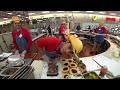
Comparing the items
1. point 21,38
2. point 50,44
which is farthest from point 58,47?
point 21,38

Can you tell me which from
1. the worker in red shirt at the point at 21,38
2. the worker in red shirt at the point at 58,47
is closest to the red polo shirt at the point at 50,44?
the worker in red shirt at the point at 58,47

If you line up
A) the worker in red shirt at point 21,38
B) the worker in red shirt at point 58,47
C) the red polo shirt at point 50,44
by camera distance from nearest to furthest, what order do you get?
the worker in red shirt at point 58,47 → the red polo shirt at point 50,44 → the worker in red shirt at point 21,38

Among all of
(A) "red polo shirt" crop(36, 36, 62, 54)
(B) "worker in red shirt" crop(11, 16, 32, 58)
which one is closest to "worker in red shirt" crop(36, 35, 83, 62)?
(A) "red polo shirt" crop(36, 36, 62, 54)

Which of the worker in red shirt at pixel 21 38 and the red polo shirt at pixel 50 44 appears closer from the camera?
the red polo shirt at pixel 50 44

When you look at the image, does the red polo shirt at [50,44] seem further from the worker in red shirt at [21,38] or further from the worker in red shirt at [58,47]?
the worker in red shirt at [21,38]

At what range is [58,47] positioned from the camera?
1.88 meters

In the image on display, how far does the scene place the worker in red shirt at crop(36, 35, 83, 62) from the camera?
61.6 inches

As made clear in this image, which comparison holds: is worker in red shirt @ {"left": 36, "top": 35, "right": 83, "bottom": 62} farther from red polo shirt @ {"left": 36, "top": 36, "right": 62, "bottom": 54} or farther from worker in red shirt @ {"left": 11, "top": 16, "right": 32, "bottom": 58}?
worker in red shirt @ {"left": 11, "top": 16, "right": 32, "bottom": 58}

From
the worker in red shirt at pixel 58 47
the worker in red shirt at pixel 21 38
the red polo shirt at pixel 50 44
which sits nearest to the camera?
the worker in red shirt at pixel 58 47

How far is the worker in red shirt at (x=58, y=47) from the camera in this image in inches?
61.6

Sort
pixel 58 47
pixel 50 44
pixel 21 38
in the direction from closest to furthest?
1. pixel 58 47
2. pixel 50 44
3. pixel 21 38

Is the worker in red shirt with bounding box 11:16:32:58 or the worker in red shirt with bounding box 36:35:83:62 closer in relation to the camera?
the worker in red shirt with bounding box 36:35:83:62

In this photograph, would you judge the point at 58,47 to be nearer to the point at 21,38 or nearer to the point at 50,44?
the point at 50,44
